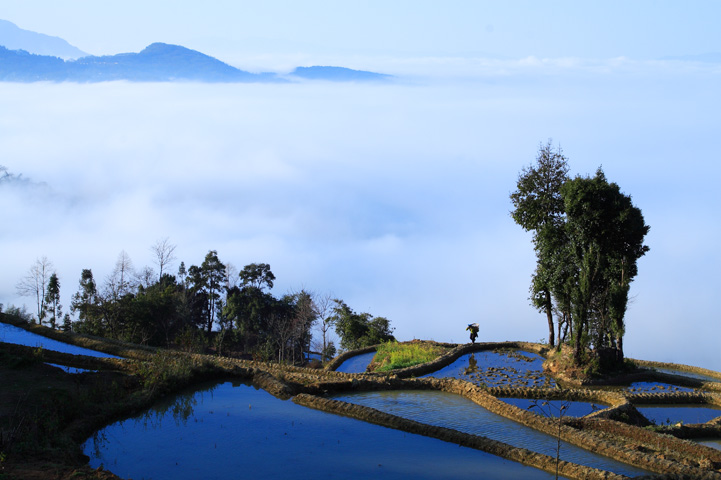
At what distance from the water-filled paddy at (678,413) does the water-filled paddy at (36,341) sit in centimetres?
1926

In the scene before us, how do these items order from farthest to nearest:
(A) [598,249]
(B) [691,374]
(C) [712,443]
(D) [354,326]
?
(D) [354,326]
(B) [691,374]
(A) [598,249]
(C) [712,443]

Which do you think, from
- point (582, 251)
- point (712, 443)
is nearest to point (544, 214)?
point (582, 251)

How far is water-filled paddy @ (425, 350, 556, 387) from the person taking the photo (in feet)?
66.1

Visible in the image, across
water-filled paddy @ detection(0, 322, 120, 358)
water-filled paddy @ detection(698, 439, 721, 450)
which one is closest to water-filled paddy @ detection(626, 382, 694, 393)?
water-filled paddy @ detection(698, 439, 721, 450)

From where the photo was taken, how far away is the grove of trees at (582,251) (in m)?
21.5

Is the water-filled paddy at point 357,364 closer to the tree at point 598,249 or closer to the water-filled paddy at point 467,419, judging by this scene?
the water-filled paddy at point 467,419

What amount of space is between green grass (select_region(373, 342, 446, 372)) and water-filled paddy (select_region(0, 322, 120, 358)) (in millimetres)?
11022

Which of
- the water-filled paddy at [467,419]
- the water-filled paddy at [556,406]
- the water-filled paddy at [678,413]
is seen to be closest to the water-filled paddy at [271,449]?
the water-filled paddy at [467,419]

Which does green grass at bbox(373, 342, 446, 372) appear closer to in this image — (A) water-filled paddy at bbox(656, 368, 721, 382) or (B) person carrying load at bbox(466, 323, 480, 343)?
(B) person carrying load at bbox(466, 323, 480, 343)

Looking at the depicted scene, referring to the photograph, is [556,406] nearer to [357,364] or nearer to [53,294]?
[357,364]

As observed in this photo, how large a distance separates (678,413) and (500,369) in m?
6.64

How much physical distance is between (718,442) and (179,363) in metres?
14.9

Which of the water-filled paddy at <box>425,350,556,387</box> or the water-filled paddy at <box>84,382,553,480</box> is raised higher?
the water-filled paddy at <box>425,350,556,387</box>

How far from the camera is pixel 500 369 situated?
73.9 feet
